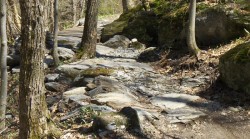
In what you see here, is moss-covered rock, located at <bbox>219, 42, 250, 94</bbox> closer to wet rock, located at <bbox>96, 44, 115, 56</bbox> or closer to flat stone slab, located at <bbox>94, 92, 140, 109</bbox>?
flat stone slab, located at <bbox>94, 92, 140, 109</bbox>

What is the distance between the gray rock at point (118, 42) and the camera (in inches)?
545

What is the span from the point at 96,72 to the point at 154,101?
2.19 meters

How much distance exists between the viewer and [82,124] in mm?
6629

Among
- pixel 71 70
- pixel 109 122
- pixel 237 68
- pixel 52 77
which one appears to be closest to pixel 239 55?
pixel 237 68

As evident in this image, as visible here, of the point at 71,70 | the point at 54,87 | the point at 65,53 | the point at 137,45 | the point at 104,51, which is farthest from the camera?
the point at 137,45

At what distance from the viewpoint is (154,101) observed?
7.92 m

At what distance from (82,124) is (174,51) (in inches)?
226

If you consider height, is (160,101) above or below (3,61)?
below

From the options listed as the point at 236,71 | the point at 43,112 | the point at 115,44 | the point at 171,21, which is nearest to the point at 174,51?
the point at 171,21

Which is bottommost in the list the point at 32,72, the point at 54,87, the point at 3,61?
the point at 54,87

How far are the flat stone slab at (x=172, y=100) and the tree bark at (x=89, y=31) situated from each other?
15.0 ft

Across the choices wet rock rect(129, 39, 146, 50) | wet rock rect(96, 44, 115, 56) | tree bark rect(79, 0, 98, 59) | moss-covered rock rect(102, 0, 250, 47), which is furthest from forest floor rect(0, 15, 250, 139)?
wet rock rect(129, 39, 146, 50)

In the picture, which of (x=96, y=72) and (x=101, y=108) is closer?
(x=101, y=108)

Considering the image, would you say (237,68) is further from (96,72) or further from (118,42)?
(118,42)
